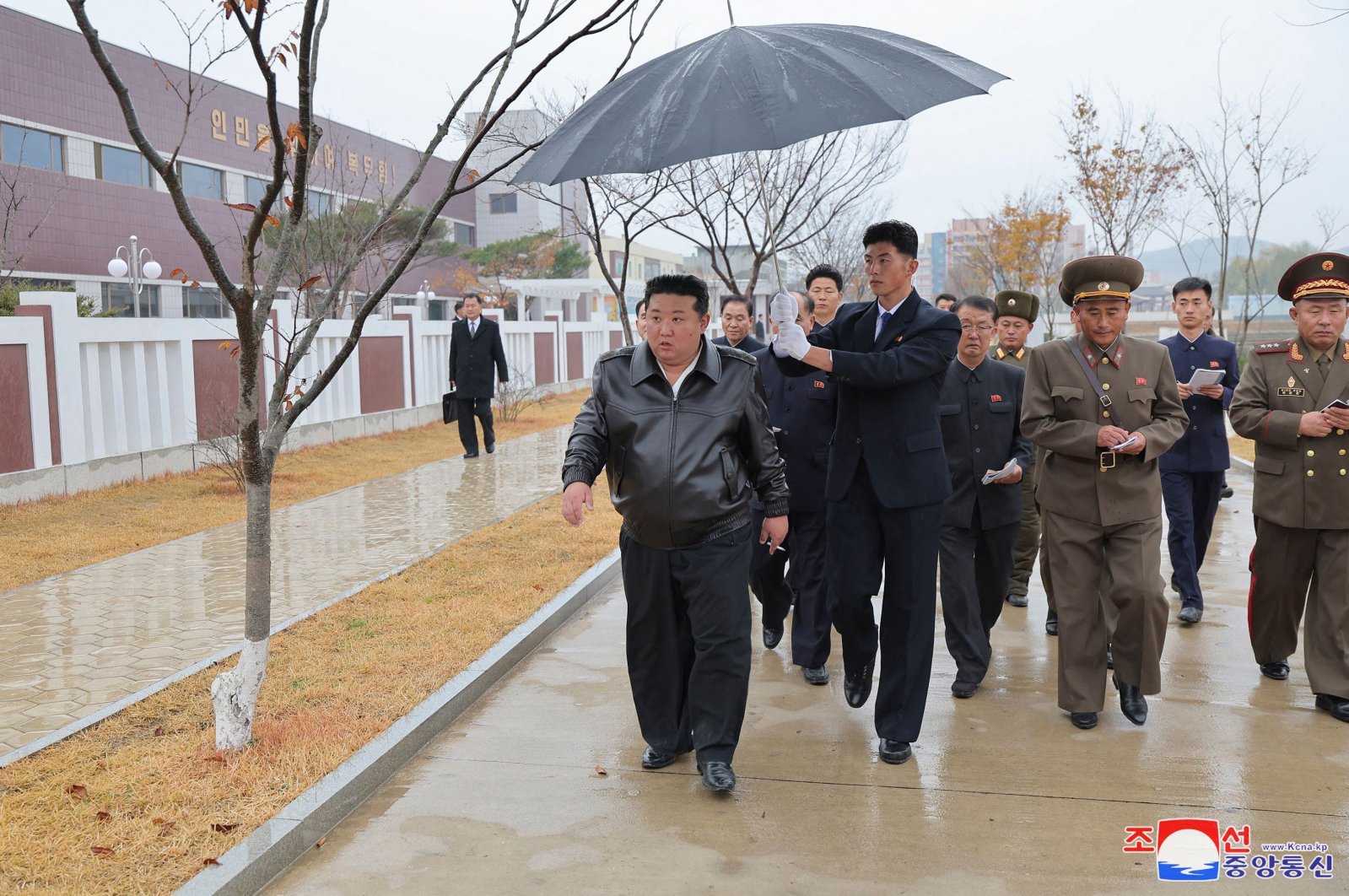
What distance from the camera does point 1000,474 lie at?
208 inches

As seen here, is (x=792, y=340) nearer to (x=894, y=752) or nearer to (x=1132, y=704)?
(x=894, y=752)

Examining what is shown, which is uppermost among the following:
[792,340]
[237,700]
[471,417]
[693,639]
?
[792,340]

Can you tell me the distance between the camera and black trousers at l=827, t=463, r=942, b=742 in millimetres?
4270

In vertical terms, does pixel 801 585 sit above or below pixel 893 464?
below

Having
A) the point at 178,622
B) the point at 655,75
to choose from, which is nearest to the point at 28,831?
the point at 178,622

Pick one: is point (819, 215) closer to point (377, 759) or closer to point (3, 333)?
point (3, 333)

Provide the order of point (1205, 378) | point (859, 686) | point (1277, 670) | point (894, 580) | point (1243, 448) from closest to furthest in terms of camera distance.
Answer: point (894, 580) < point (859, 686) < point (1277, 670) < point (1205, 378) < point (1243, 448)

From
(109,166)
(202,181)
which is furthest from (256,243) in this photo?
(202,181)

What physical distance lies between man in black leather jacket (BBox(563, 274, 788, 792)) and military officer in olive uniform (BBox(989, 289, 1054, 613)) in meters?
2.75

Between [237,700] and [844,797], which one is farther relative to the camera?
[237,700]

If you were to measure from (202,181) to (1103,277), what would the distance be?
33705 millimetres

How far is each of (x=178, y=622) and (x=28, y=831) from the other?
9.20 feet

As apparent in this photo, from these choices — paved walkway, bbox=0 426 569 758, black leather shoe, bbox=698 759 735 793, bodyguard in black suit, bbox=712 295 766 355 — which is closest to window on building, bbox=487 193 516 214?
paved walkway, bbox=0 426 569 758

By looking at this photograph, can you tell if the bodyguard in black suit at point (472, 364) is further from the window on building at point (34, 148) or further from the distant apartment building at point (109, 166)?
the window on building at point (34, 148)
